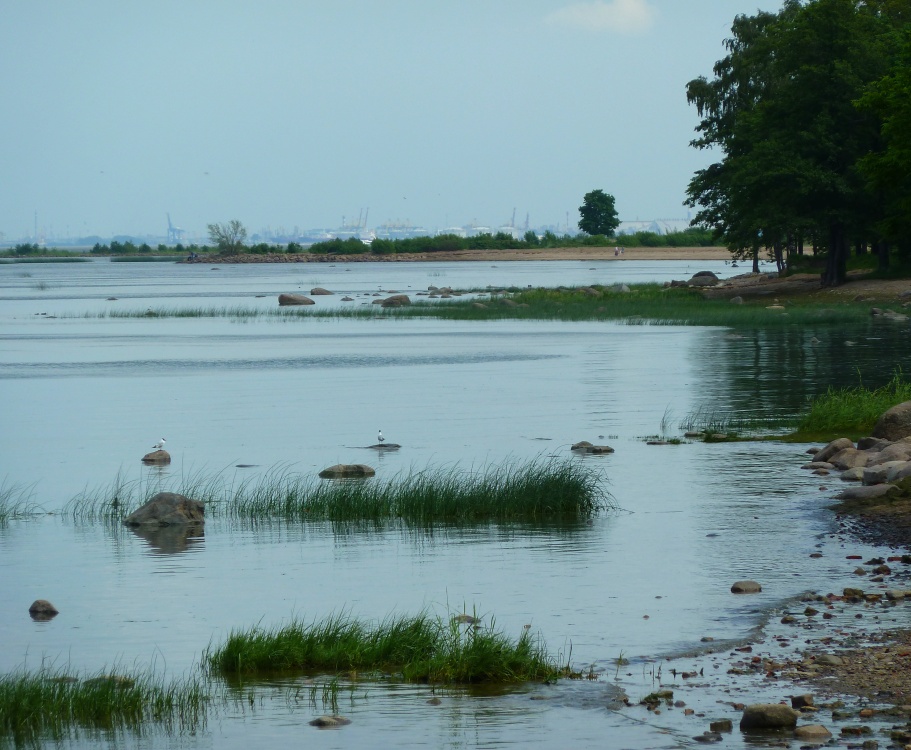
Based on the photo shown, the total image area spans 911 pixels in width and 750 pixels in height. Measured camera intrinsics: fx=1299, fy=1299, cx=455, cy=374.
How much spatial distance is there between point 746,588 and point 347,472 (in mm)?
10523

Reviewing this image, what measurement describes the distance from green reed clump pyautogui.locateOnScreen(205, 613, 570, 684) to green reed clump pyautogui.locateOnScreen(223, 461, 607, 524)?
6.82 meters

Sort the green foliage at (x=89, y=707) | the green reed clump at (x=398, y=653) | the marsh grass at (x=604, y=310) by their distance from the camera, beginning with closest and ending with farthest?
the green foliage at (x=89, y=707) → the green reed clump at (x=398, y=653) → the marsh grass at (x=604, y=310)

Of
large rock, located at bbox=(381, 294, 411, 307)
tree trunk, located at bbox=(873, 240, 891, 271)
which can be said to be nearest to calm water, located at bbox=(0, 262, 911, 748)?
tree trunk, located at bbox=(873, 240, 891, 271)

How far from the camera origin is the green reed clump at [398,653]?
11602 millimetres

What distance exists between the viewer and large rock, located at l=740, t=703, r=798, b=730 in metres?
9.63

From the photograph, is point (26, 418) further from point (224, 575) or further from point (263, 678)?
point (263, 678)

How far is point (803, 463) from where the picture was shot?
77.8ft

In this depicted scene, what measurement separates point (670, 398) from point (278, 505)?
1768 centimetres

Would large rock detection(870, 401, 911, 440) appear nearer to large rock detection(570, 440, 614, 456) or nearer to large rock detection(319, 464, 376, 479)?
large rock detection(570, 440, 614, 456)

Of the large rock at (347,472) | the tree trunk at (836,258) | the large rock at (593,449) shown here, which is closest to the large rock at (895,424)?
the large rock at (593,449)

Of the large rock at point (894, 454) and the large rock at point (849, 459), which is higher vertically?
the large rock at point (894, 454)

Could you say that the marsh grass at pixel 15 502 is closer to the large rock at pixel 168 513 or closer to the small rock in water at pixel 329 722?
the large rock at pixel 168 513

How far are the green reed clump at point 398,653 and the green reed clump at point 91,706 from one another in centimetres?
103

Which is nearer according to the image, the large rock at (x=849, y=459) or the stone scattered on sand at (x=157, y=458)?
the large rock at (x=849, y=459)
